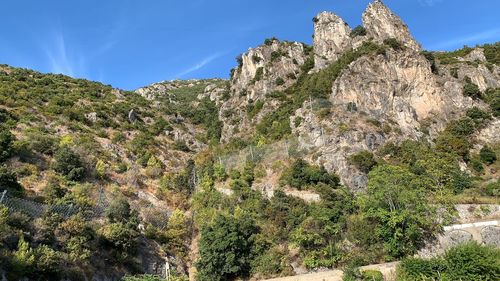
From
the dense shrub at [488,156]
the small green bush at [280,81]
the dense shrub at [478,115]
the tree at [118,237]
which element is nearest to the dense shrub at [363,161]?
the dense shrub at [488,156]

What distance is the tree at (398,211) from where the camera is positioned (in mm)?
27438

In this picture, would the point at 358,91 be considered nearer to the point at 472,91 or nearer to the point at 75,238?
the point at 472,91

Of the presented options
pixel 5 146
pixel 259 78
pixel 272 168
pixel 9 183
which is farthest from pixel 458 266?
pixel 259 78

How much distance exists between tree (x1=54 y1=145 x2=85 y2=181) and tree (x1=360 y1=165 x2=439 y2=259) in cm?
2531

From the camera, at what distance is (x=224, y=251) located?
28.7 m

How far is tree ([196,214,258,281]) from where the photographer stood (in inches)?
1112

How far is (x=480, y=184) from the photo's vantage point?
3891cm

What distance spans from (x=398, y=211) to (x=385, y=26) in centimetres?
4598

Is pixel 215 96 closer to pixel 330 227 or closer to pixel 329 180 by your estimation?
pixel 329 180

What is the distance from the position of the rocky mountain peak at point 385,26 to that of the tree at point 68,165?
4720 cm

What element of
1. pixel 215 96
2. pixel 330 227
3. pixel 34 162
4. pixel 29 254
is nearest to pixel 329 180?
pixel 330 227

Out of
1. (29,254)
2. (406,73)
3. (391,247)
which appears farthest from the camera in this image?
(406,73)

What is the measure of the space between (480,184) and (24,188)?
4056 centimetres

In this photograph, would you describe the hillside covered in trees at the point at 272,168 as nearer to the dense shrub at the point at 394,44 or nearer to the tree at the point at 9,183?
the tree at the point at 9,183
